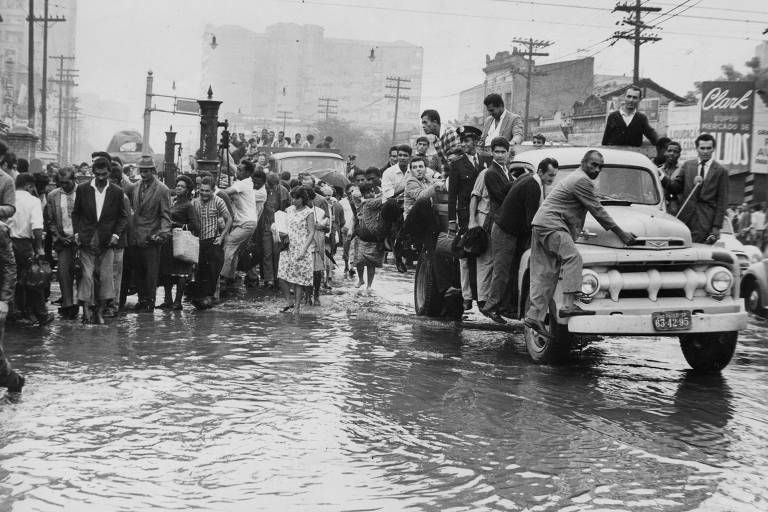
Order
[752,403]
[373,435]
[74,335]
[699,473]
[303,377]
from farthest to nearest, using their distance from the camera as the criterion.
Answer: [74,335], [303,377], [752,403], [373,435], [699,473]

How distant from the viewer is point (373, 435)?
23.2 ft

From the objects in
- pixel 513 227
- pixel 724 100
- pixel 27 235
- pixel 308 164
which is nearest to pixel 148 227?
pixel 27 235

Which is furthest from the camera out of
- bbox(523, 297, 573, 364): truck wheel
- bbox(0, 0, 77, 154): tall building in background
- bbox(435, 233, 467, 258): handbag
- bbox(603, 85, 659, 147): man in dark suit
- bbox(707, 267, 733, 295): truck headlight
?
bbox(0, 0, 77, 154): tall building in background

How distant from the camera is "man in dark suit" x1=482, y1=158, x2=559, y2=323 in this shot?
10.9 metres

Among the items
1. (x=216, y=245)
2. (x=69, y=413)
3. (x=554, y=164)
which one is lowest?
(x=69, y=413)

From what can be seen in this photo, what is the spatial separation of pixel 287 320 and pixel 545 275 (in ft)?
15.8

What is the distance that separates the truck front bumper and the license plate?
1.3 inches

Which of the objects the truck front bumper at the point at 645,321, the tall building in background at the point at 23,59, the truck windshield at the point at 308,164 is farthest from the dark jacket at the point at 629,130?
the tall building in background at the point at 23,59

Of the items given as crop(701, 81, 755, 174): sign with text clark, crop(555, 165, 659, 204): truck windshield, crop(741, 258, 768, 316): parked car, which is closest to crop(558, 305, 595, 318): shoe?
crop(555, 165, 659, 204): truck windshield

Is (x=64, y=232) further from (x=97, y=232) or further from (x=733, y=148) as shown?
(x=733, y=148)

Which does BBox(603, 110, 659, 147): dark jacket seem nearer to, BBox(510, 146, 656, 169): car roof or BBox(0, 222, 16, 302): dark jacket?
BBox(510, 146, 656, 169): car roof

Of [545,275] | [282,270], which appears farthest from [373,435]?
[282,270]

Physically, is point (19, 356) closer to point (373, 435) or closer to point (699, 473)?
point (373, 435)

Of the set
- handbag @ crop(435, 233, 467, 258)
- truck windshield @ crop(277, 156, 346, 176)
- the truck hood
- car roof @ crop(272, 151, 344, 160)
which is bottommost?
handbag @ crop(435, 233, 467, 258)
